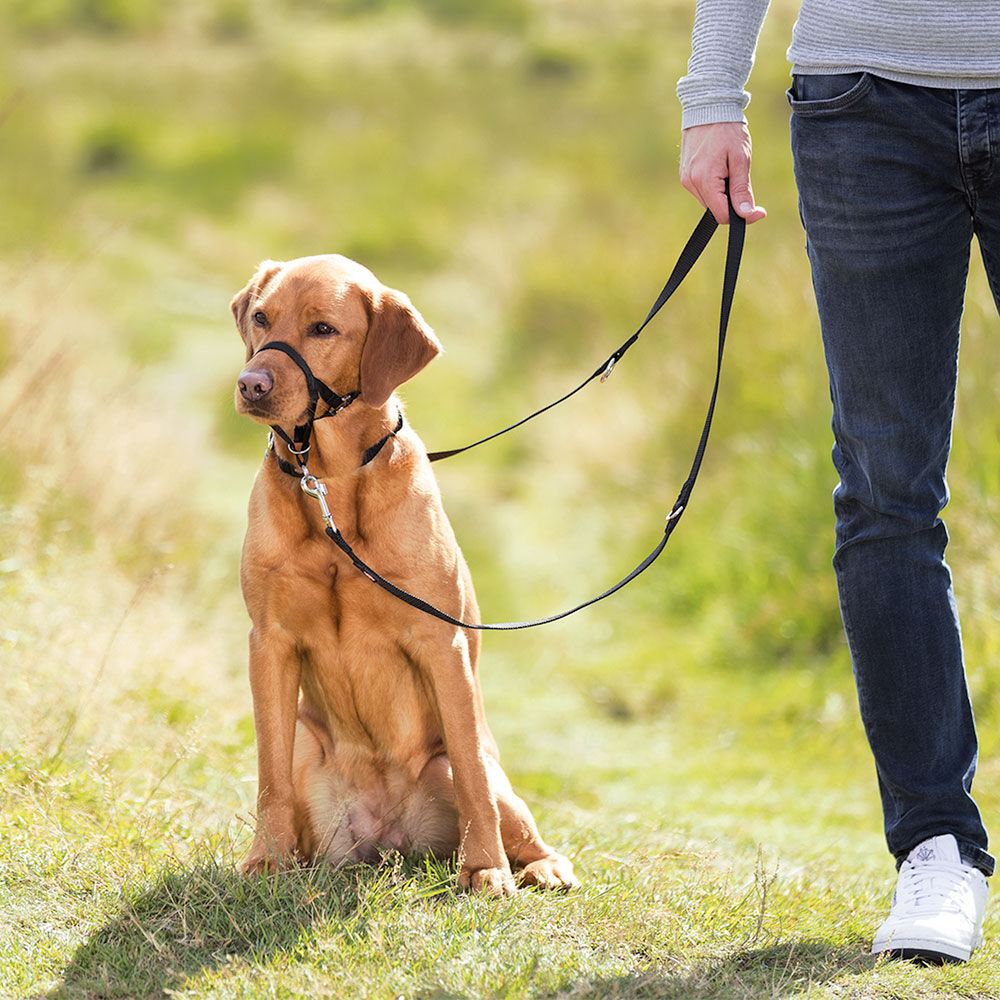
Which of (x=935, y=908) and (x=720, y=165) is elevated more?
(x=720, y=165)

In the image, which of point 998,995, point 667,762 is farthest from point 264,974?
point 667,762

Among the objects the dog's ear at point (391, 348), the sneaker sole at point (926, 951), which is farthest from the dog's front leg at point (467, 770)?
the sneaker sole at point (926, 951)

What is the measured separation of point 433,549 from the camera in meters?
2.59

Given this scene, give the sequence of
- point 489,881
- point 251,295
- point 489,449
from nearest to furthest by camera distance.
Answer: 1. point 489,881
2. point 251,295
3. point 489,449

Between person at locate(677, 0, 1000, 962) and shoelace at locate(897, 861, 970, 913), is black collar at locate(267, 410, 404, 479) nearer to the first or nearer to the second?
person at locate(677, 0, 1000, 962)

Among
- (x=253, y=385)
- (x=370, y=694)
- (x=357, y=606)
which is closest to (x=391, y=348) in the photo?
(x=253, y=385)

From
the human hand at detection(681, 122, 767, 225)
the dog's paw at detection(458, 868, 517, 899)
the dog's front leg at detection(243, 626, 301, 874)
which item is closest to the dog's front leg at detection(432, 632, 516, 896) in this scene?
the dog's paw at detection(458, 868, 517, 899)

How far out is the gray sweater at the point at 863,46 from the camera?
7.33 feet

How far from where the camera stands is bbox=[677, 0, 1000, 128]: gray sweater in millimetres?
2234

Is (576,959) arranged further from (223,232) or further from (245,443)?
(223,232)

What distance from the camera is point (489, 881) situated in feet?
8.24

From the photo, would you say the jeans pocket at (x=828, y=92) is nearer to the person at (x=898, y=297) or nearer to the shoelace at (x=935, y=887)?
the person at (x=898, y=297)

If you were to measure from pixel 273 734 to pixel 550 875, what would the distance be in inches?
25.1

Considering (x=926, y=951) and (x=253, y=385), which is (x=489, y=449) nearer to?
(x=253, y=385)
